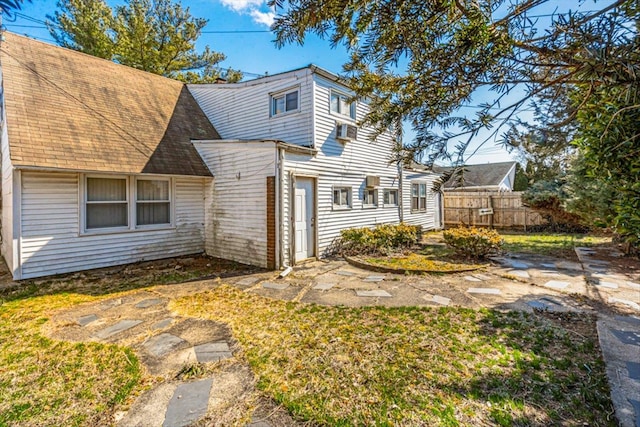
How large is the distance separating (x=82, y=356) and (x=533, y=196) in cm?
1524

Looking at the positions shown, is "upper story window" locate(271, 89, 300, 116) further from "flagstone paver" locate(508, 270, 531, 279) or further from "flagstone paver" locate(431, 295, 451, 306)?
"flagstone paver" locate(508, 270, 531, 279)

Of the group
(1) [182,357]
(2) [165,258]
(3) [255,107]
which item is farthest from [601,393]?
(3) [255,107]

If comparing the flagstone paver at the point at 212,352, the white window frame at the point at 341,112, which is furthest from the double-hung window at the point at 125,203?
the flagstone paver at the point at 212,352

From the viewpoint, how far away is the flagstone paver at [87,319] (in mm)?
4254

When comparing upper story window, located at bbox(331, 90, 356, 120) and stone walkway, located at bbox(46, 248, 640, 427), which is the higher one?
upper story window, located at bbox(331, 90, 356, 120)

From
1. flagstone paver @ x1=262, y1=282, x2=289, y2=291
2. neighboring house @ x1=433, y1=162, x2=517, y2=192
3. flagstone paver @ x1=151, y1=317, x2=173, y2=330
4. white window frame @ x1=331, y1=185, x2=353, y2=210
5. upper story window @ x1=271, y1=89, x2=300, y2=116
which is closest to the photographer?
flagstone paver @ x1=151, y1=317, x2=173, y2=330

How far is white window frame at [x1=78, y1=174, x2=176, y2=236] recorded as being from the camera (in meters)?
7.07

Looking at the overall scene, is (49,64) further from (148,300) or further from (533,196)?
(533,196)

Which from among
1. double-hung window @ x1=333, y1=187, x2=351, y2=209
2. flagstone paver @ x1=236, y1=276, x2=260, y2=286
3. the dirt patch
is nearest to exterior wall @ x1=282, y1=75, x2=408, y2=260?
double-hung window @ x1=333, y1=187, x2=351, y2=209

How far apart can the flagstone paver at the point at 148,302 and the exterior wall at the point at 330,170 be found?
10.1 feet

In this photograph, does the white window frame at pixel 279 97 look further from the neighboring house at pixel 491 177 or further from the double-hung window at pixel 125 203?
the neighboring house at pixel 491 177

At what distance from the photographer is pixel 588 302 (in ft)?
16.0

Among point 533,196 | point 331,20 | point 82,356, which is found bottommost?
point 82,356

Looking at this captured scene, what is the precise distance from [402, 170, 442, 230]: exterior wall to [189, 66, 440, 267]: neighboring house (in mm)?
1754
